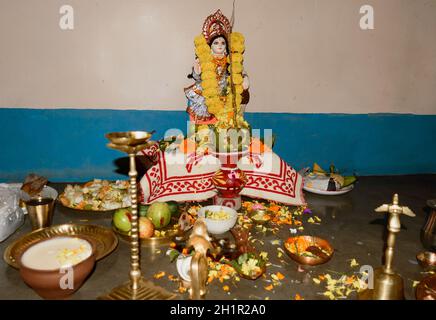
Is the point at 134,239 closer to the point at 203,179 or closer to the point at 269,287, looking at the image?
the point at 269,287

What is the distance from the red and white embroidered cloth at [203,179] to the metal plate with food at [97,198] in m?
0.24

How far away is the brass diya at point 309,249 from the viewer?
2711mm

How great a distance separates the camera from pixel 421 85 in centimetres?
577

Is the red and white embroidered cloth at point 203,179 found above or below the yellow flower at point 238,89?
below

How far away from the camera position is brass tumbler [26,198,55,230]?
3.01 meters

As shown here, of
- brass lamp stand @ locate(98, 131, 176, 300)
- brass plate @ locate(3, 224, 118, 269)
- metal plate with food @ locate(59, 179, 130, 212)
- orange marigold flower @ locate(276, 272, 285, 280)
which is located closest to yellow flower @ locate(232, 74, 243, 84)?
metal plate with food @ locate(59, 179, 130, 212)

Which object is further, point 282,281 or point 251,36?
point 251,36

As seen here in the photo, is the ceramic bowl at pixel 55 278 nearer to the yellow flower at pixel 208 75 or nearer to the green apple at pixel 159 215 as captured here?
the green apple at pixel 159 215

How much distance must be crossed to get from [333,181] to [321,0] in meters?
2.71

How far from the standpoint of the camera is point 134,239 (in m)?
2.02

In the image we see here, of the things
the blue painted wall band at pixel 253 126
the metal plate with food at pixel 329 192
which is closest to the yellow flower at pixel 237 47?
the blue painted wall band at pixel 253 126

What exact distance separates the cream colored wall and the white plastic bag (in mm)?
2039
